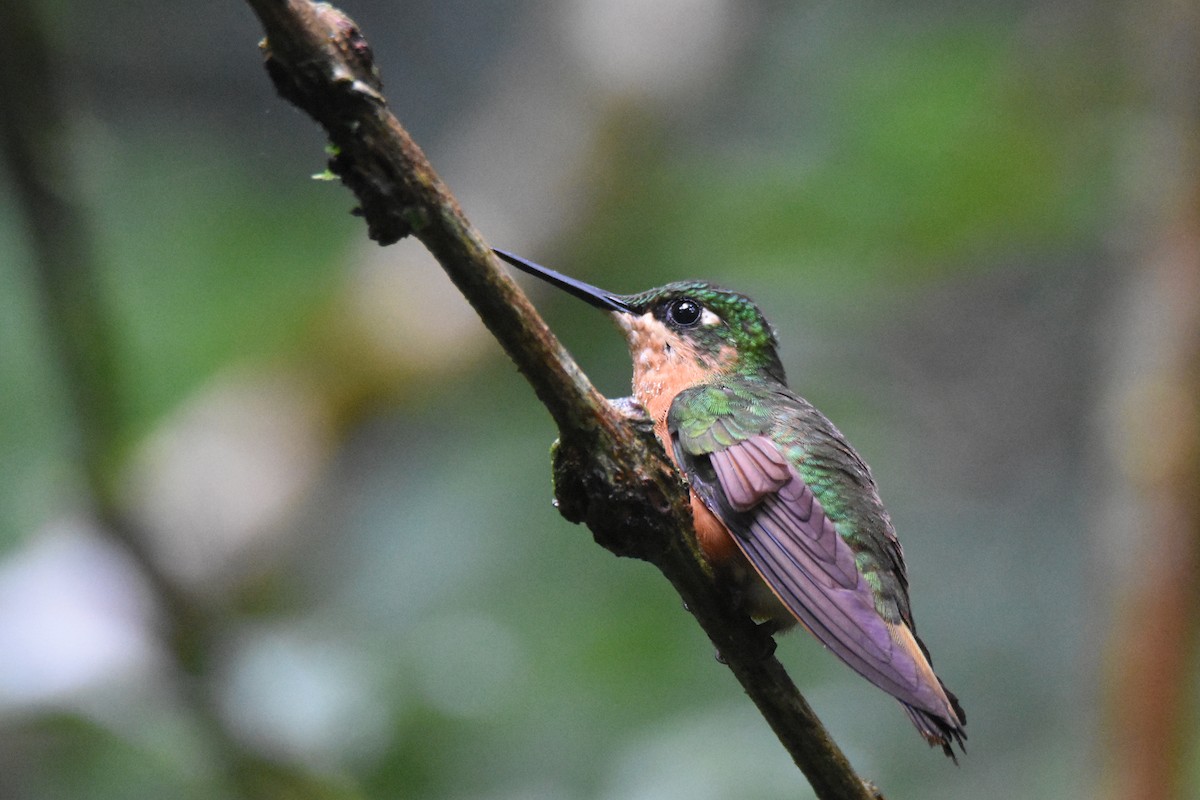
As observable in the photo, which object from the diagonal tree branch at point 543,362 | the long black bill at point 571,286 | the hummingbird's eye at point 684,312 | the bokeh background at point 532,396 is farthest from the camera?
the bokeh background at point 532,396

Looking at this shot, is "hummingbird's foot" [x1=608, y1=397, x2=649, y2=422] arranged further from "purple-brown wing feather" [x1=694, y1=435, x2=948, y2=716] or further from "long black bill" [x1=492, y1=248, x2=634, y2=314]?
"purple-brown wing feather" [x1=694, y1=435, x2=948, y2=716]

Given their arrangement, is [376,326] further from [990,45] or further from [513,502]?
[990,45]

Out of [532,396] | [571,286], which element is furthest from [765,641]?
[532,396]

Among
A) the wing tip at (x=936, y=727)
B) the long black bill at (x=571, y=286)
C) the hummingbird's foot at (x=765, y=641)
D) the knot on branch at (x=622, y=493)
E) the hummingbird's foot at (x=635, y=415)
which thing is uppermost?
the long black bill at (x=571, y=286)

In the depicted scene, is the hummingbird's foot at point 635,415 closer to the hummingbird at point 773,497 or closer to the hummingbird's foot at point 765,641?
the hummingbird at point 773,497

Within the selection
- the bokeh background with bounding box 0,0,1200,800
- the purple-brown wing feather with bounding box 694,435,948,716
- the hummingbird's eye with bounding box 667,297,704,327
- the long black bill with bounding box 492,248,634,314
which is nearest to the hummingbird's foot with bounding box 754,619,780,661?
the purple-brown wing feather with bounding box 694,435,948,716

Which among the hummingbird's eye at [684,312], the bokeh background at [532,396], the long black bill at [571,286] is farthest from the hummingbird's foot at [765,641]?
the bokeh background at [532,396]
